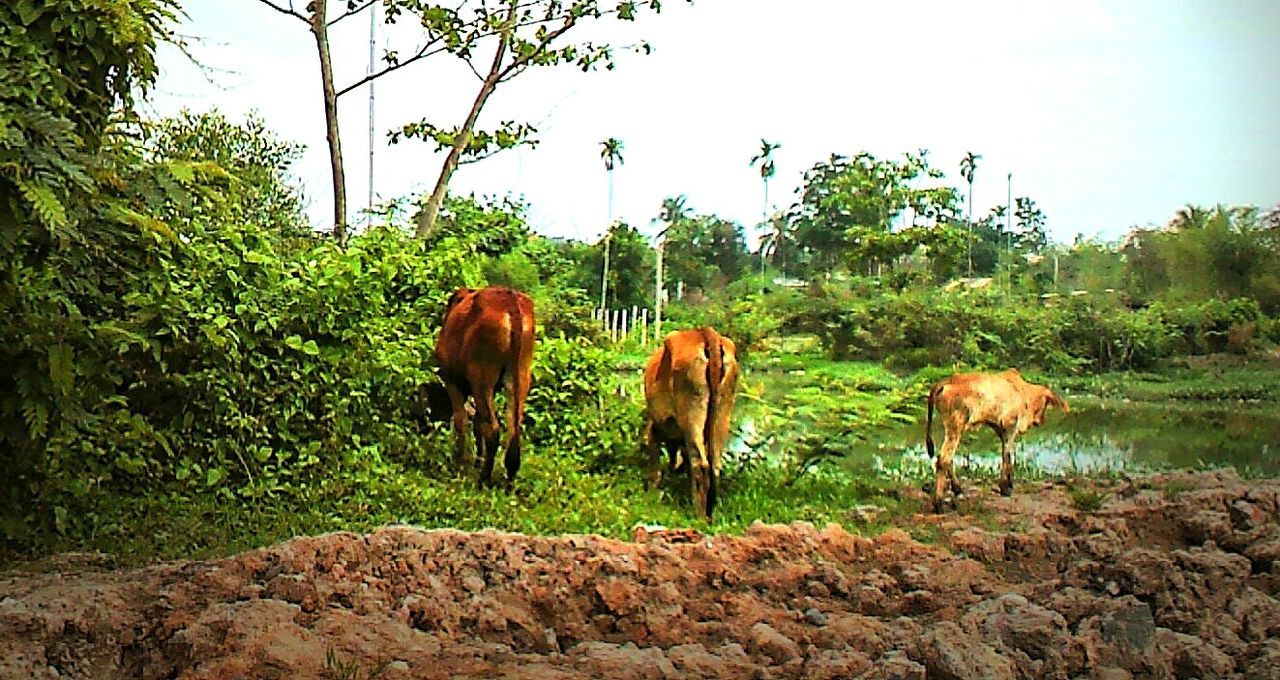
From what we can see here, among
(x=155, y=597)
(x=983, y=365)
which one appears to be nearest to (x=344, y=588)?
(x=155, y=597)

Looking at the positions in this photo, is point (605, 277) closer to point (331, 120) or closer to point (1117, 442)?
point (331, 120)

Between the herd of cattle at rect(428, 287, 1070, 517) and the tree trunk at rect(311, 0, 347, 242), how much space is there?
1.46 ft

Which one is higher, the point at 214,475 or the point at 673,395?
the point at 673,395

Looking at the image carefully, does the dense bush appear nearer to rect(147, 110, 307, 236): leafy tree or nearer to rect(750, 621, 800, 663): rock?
rect(750, 621, 800, 663): rock

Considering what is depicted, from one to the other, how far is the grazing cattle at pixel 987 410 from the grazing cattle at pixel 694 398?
576 mm

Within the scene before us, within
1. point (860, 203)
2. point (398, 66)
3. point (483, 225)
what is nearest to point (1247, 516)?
point (860, 203)

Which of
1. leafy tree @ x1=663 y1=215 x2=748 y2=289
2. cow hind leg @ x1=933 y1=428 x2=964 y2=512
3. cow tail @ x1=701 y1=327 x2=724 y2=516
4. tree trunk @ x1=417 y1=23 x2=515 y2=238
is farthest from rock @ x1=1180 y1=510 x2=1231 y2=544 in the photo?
tree trunk @ x1=417 y1=23 x2=515 y2=238

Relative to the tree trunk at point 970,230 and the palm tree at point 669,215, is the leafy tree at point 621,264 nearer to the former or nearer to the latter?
the palm tree at point 669,215

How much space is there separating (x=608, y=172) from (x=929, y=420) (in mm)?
1171

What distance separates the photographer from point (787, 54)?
341 centimetres

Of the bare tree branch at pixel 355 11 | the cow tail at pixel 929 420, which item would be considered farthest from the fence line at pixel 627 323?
the bare tree branch at pixel 355 11

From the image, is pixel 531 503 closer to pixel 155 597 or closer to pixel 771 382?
pixel 771 382

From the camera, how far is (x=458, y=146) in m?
3.69

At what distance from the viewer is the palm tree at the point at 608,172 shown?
140 inches
